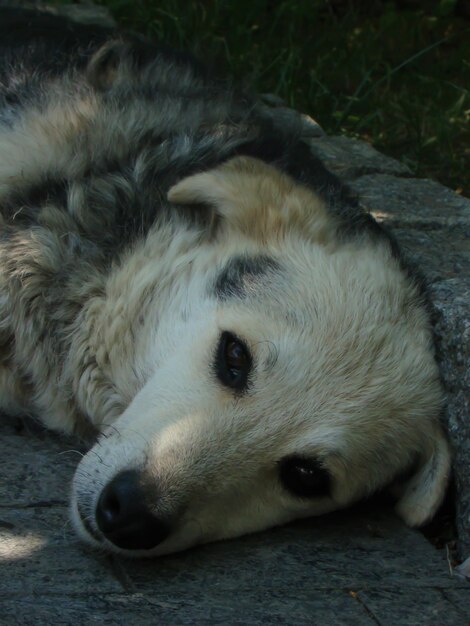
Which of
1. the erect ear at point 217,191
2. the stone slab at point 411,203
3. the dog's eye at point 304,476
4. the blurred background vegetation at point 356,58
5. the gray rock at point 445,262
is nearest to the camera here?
the dog's eye at point 304,476

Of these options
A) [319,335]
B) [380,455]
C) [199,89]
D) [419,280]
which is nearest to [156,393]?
[319,335]

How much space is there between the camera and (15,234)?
363 centimetres

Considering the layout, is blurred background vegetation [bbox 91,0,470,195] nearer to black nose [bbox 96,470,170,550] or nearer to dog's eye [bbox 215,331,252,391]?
dog's eye [bbox 215,331,252,391]

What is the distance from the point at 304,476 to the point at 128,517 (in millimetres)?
617

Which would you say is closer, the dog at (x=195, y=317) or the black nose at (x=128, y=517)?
the black nose at (x=128, y=517)

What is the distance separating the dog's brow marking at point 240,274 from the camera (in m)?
3.32

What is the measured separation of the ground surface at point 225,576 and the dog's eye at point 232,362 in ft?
1.60

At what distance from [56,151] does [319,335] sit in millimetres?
1322

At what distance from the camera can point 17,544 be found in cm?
276

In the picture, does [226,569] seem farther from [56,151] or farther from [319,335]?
[56,151]

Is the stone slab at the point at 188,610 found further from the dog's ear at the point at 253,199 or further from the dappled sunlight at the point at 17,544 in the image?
the dog's ear at the point at 253,199

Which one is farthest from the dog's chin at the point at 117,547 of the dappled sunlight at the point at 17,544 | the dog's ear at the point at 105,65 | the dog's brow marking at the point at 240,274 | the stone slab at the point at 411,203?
the stone slab at the point at 411,203

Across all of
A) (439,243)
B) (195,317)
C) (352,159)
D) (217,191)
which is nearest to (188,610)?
(195,317)

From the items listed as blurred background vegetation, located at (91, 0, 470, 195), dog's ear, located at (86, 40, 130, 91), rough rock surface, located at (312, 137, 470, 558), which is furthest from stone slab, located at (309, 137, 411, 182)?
dog's ear, located at (86, 40, 130, 91)
